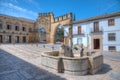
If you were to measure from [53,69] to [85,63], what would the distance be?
194 cm

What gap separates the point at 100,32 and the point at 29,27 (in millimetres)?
26418

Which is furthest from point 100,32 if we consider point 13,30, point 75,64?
point 13,30

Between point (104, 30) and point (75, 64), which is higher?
point (104, 30)

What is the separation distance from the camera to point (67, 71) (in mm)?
5645

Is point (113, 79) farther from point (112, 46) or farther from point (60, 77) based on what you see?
point (112, 46)

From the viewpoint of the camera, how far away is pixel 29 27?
36.8 m

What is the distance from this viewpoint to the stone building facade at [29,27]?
2969cm

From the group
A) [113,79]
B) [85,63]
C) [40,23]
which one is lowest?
[113,79]

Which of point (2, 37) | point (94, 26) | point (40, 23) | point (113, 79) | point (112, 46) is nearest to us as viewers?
point (113, 79)

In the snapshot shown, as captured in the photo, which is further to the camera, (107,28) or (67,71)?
(107,28)

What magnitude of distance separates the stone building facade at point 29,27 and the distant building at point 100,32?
7735 mm

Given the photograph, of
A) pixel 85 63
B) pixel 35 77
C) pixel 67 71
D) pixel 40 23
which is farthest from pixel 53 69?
pixel 40 23

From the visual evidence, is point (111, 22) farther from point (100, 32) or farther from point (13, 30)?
point (13, 30)

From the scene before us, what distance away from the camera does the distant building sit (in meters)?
16.3
